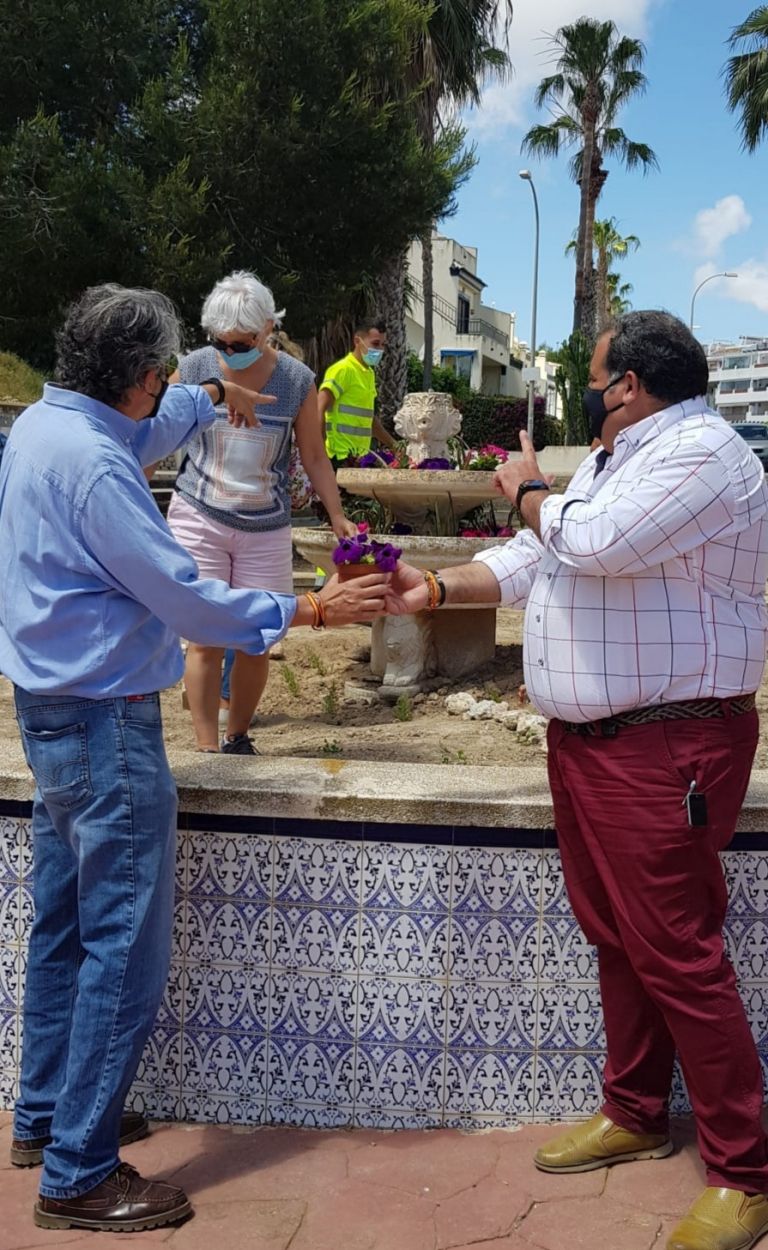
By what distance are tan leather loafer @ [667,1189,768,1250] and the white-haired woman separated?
8.03ft

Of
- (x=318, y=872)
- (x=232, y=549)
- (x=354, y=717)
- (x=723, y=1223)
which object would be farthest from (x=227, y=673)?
(x=723, y=1223)

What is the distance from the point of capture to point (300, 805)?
2799mm

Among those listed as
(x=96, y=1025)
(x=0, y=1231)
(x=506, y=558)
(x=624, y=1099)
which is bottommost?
(x=0, y=1231)

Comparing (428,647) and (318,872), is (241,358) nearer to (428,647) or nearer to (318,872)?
(318,872)

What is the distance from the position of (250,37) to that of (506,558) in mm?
14460

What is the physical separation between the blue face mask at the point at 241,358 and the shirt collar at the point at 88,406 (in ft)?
6.25

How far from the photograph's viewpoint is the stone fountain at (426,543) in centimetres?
611

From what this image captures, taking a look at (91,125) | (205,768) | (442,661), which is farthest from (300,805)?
(91,125)

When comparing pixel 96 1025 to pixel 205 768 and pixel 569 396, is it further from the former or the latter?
pixel 569 396

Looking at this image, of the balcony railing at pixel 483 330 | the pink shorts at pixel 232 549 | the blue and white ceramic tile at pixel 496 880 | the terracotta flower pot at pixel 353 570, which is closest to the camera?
the blue and white ceramic tile at pixel 496 880

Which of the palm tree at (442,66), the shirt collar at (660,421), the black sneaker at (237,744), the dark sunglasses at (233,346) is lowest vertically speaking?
the black sneaker at (237,744)

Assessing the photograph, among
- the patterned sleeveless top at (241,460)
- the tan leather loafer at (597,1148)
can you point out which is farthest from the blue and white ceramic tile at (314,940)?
the patterned sleeveless top at (241,460)

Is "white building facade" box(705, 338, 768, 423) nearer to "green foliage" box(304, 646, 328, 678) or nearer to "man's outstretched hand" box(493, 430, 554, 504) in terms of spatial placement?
"green foliage" box(304, 646, 328, 678)

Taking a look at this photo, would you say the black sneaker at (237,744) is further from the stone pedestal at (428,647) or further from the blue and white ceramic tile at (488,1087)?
the blue and white ceramic tile at (488,1087)
